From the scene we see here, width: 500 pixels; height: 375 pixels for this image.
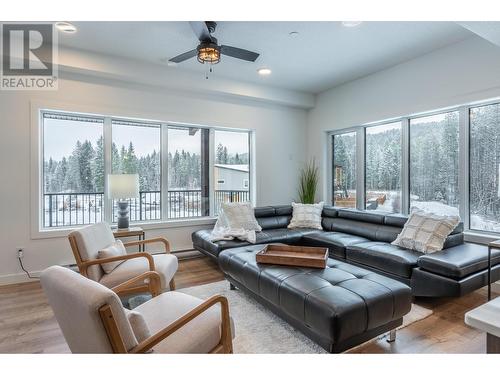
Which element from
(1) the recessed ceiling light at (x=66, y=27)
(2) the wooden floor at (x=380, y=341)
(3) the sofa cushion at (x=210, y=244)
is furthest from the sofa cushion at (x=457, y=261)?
(1) the recessed ceiling light at (x=66, y=27)

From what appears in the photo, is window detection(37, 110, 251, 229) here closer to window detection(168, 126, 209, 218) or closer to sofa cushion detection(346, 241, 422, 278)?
window detection(168, 126, 209, 218)

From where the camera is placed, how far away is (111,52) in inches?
141

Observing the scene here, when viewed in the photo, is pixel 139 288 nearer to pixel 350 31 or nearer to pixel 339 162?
pixel 350 31

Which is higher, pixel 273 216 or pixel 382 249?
pixel 273 216

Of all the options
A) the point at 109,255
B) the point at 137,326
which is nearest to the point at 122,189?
the point at 109,255

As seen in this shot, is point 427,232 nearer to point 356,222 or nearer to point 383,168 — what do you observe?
point 356,222

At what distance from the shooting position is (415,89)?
12.6 feet

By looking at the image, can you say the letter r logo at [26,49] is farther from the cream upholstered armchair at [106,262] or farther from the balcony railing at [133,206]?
the cream upholstered armchair at [106,262]

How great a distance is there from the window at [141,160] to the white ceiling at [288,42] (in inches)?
41.1

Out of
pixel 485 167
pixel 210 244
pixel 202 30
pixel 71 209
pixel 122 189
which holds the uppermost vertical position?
pixel 202 30

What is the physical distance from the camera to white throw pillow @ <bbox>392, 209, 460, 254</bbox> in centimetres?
298

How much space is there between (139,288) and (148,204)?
216cm

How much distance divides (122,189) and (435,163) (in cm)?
422

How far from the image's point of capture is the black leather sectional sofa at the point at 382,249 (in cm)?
A: 255
